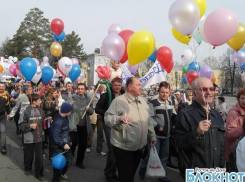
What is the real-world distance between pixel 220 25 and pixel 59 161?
12.5 ft

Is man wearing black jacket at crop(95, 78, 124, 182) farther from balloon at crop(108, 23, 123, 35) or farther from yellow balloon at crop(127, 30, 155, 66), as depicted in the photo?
balloon at crop(108, 23, 123, 35)

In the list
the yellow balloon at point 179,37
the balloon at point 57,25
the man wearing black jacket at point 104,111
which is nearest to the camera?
the man wearing black jacket at point 104,111

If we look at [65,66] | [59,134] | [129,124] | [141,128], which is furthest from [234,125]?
[65,66]

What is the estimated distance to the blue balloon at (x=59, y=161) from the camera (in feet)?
12.4

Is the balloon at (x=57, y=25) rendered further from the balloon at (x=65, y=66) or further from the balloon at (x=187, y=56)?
the balloon at (x=187, y=56)

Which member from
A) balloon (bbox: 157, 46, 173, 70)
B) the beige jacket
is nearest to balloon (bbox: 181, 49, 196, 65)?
balloon (bbox: 157, 46, 173, 70)

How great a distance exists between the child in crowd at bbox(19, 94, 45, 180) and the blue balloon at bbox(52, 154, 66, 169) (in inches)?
22.8

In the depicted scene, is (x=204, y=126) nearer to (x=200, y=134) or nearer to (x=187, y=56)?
A: (x=200, y=134)

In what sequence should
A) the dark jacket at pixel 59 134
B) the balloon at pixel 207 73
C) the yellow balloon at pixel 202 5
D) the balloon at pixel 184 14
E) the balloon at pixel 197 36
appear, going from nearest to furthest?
1. the dark jacket at pixel 59 134
2. the balloon at pixel 184 14
3. the yellow balloon at pixel 202 5
4. the balloon at pixel 197 36
5. the balloon at pixel 207 73

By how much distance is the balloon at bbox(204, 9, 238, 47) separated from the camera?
4.20 m

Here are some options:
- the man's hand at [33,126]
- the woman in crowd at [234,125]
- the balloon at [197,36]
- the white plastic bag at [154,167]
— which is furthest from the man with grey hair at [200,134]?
the balloon at [197,36]

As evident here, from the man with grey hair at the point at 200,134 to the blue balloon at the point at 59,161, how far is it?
86.5 inches

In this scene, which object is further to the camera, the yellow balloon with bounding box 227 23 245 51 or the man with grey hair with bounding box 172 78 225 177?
the yellow balloon with bounding box 227 23 245 51

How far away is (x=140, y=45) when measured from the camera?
4895 mm
